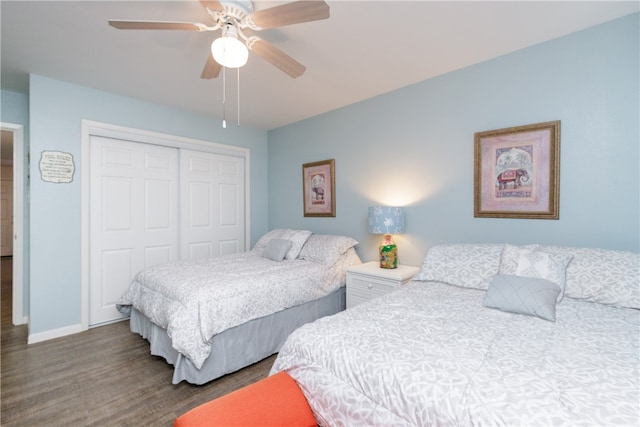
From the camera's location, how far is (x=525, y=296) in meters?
1.57

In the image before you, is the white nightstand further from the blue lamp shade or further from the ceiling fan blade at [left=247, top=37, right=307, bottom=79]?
the ceiling fan blade at [left=247, top=37, right=307, bottom=79]

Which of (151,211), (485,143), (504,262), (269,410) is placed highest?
(485,143)

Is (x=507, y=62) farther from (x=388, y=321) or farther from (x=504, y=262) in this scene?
(x=388, y=321)

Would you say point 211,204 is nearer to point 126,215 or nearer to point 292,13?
point 126,215

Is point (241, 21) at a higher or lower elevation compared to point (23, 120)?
higher

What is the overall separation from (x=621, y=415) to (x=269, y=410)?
1.06 metres

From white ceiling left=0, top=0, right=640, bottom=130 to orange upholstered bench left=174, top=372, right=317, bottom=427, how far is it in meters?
2.02

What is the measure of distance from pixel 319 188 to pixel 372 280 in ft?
4.97

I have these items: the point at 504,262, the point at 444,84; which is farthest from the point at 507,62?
the point at 504,262

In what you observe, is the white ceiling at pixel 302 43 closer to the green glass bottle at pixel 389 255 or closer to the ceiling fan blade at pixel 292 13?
the ceiling fan blade at pixel 292 13

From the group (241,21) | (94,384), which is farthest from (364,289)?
(241,21)

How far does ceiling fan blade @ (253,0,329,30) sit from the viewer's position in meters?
1.39

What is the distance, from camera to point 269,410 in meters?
1.10

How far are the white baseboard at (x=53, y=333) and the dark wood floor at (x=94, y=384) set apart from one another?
67 millimetres
